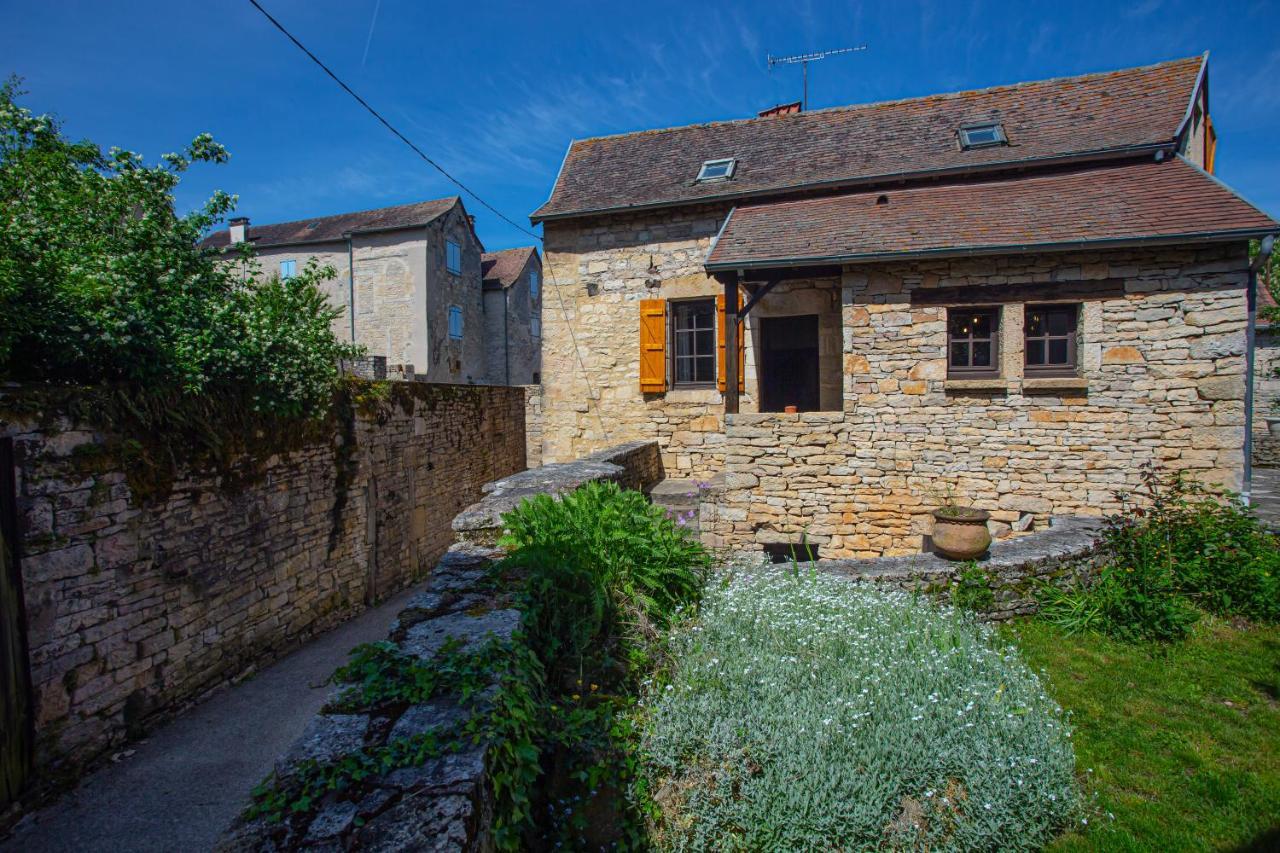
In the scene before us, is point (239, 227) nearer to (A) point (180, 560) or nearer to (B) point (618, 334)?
(B) point (618, 334)

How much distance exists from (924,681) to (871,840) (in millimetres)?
1095

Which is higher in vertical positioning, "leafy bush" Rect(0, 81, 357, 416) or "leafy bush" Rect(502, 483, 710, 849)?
"leafy bush" Rect(0, 81, 357, 416)

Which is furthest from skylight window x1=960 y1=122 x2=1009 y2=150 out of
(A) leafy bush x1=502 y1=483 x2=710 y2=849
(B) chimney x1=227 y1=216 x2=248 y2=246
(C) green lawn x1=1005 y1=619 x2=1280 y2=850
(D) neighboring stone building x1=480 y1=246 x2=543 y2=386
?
(B) chimney x1=227 y1=216 x2=248 y2=246

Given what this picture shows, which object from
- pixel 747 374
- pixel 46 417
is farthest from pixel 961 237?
pixel 46 417

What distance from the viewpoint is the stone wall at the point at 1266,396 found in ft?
39.0

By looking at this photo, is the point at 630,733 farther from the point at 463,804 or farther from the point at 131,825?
the point at 131,825

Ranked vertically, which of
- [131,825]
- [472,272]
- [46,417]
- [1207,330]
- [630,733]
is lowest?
[131,825]

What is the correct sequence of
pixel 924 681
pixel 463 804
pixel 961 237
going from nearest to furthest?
pixel 463 804
pixel 924 681
pixel 961 237

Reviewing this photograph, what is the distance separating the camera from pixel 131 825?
4.21 m

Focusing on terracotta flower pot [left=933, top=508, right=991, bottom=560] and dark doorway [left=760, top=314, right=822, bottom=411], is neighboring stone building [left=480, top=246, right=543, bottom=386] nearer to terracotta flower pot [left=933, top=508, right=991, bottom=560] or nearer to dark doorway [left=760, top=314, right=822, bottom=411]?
dark doorway [left=760, top=314, right=822, bottom=411]

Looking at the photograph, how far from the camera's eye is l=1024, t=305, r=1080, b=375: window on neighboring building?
7.62 m

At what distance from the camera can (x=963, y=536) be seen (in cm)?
579

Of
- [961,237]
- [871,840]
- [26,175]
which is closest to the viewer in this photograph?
[871,840]

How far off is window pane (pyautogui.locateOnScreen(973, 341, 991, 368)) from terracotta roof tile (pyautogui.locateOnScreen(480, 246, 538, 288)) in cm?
2042
